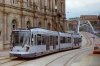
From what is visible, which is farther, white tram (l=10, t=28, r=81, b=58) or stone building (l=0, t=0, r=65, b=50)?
stone building (l=0, t=0, r=65, b=50)

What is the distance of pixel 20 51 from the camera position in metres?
29.5

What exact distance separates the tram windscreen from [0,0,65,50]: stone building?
14.3 metres

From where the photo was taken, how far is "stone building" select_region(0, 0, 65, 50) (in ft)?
150

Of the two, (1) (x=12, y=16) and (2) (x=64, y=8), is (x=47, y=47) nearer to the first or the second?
(1) (x=12, y=16)

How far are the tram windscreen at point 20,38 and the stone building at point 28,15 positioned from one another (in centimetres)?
1433

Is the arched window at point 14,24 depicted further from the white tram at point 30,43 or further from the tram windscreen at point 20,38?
the tram windscreen at point 20,38

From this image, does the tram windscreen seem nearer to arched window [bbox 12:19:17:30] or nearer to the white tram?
the white tram

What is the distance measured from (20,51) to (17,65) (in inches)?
190

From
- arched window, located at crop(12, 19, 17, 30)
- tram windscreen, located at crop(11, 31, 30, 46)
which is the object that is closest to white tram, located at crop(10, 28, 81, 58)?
tram windscreen, located at crop(11, 31, 30, 46)

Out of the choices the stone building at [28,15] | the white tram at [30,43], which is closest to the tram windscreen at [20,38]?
the white tram at [30,43]

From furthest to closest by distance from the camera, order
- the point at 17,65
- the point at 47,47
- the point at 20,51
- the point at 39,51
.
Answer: the point at 47,47 < the point at 39,51 < the point at 20,51 < the point at 17,65

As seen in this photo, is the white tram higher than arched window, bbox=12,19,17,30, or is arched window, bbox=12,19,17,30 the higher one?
arched window, bbox=12,19,17,30

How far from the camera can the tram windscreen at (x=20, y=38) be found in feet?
97.9

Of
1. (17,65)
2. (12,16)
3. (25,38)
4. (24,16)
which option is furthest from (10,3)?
(17,65)
